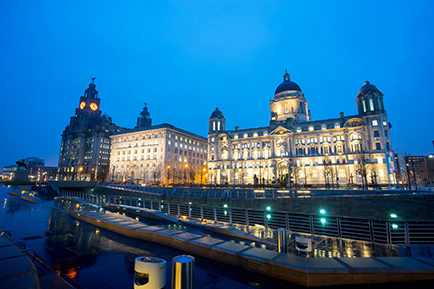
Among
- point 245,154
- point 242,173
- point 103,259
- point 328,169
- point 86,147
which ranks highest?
point 86,147

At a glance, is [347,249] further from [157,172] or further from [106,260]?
[157,172]

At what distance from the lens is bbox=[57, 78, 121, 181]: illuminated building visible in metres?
126

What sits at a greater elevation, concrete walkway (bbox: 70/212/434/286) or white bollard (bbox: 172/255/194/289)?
white bollard (bbox: 172/255/194/289)

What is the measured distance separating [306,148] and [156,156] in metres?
58.8

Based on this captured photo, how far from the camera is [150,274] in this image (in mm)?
3301

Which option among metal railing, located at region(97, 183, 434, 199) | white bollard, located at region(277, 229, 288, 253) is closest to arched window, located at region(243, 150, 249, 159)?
metal railing, located at region(97, 183, 434, 199)

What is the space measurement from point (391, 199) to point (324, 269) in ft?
102

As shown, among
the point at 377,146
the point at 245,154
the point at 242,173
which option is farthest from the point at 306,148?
the point at 242,173

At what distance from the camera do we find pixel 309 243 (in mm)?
6488

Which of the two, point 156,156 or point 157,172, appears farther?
point 156,156

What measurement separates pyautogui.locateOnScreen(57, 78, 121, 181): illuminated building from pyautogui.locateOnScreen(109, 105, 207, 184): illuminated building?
32556 mm

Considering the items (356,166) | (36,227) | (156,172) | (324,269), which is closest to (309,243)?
(324,269)

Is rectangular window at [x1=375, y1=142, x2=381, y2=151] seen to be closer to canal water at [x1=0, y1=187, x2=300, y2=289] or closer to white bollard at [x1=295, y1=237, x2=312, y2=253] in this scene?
white bollard at [x1=295, y1=237, x2=312, y2=253]

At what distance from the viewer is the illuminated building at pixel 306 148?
64.6m
